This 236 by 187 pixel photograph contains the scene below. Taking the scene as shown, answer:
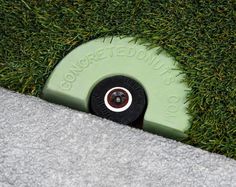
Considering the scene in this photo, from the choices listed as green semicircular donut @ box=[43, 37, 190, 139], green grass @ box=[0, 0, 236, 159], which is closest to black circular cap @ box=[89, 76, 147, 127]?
green semicircular donut @ box=[43, 37, 190, 139]

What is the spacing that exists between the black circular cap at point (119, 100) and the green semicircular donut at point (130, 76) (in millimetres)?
29

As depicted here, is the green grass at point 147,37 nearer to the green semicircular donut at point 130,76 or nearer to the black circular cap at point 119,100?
the green semicircular donut at point 130,76

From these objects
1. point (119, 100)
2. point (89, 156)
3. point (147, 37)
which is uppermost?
point (147, 37)

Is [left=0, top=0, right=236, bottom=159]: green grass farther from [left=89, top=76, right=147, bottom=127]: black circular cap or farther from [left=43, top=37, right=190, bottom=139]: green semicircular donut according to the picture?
[left=89, top=76, right=147, bottom=127]: black circular cap

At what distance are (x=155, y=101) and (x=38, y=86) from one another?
0.56 meters

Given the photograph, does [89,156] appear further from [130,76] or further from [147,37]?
[147,37]

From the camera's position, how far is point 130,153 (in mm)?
2383

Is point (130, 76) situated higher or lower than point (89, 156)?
higher

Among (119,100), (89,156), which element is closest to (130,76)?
(119,100)

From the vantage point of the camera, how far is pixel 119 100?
2.46m

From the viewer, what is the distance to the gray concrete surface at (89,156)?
92.2 inches

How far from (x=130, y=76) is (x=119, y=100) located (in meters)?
0.12

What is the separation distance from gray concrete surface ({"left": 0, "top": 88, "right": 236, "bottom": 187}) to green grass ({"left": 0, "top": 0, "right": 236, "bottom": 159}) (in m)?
0.13

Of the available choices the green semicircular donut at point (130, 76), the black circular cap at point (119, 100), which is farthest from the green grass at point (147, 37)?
the black circular cap at point (119, 100)
